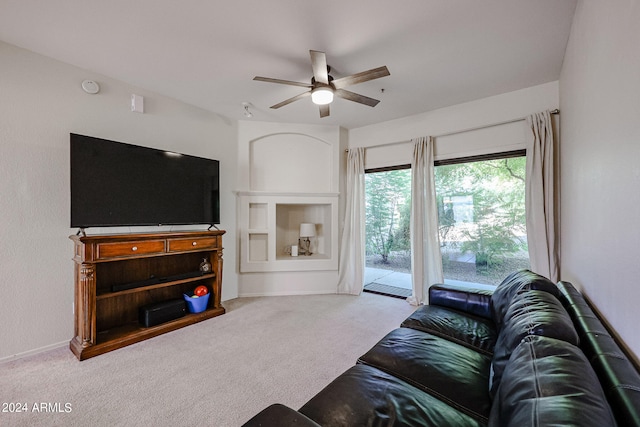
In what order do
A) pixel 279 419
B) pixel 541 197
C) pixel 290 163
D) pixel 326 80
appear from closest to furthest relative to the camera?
pixel 279 419 < pixel 326 80 < pixel 541 197 < pixel 290 163

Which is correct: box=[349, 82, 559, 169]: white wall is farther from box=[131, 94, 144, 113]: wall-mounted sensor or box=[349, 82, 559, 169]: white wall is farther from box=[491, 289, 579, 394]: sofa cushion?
box=[131, 94, 144, 113]: wall-mounted sensor

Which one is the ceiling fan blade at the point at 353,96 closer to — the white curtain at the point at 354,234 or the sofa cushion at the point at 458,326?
the white curtain at the point at 354,234

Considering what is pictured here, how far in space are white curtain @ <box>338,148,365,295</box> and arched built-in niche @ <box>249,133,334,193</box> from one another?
36 centimetres

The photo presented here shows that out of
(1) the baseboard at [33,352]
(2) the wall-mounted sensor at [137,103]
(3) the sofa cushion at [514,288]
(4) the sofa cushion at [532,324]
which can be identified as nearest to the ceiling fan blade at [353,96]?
(3) the sofa cushion at [514,288]

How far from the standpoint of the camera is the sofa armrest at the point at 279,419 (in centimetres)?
80

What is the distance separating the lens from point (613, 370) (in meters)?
0.79

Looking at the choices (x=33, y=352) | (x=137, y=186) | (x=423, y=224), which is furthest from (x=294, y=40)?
(x=33, y=352)

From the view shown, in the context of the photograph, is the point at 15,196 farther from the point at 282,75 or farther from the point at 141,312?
the point at 282,75

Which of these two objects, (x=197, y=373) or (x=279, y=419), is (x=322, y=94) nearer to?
(x=279, y=419)

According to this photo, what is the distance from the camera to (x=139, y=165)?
263 centimetres

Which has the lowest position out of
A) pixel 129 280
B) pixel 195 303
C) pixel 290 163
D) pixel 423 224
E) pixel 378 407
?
pixel 195 303

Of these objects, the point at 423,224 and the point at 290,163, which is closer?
the point at 423,224

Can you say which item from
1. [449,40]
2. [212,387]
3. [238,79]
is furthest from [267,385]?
[449,40]

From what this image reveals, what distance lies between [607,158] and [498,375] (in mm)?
1120
